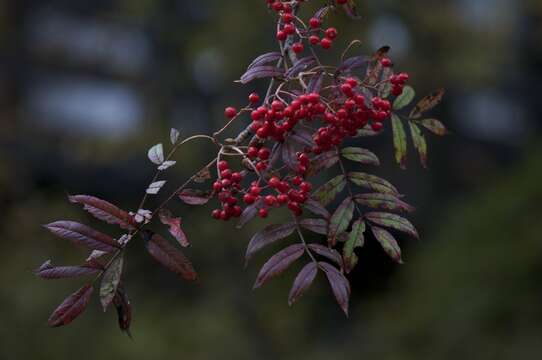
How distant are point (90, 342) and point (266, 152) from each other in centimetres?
455

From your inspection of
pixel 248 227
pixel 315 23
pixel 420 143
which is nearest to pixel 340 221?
pixel 420 143

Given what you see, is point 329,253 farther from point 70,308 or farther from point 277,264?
point 70,308

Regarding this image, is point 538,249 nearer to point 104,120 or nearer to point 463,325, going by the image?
point 463,325

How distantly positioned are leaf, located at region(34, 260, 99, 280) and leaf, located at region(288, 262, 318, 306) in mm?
349

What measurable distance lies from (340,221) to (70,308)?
1.61 ft

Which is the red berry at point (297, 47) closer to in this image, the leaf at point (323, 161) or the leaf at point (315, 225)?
the leaf at point (323, 161)

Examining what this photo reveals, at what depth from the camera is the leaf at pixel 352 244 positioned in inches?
53.7

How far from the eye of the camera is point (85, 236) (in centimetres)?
135

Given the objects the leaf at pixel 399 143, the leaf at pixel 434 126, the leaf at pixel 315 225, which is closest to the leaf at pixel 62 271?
the leaf at pixel 315 225

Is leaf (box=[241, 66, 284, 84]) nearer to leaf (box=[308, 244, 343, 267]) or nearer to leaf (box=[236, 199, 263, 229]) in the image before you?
leaf (box=[236, 199, 263, 229])

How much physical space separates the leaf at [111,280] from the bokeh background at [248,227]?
3.73 meters

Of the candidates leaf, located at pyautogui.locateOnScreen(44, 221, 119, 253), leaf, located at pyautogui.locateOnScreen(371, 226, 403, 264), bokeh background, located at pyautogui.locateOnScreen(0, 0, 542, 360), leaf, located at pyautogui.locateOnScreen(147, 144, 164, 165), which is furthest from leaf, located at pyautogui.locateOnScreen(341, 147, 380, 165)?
bokeh background, located at pyautogui.locateOnScreen(0, 0, 542, 360)

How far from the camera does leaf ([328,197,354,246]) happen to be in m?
1.36

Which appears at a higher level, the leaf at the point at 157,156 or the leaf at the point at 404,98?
the leaf at the point at 157,156
